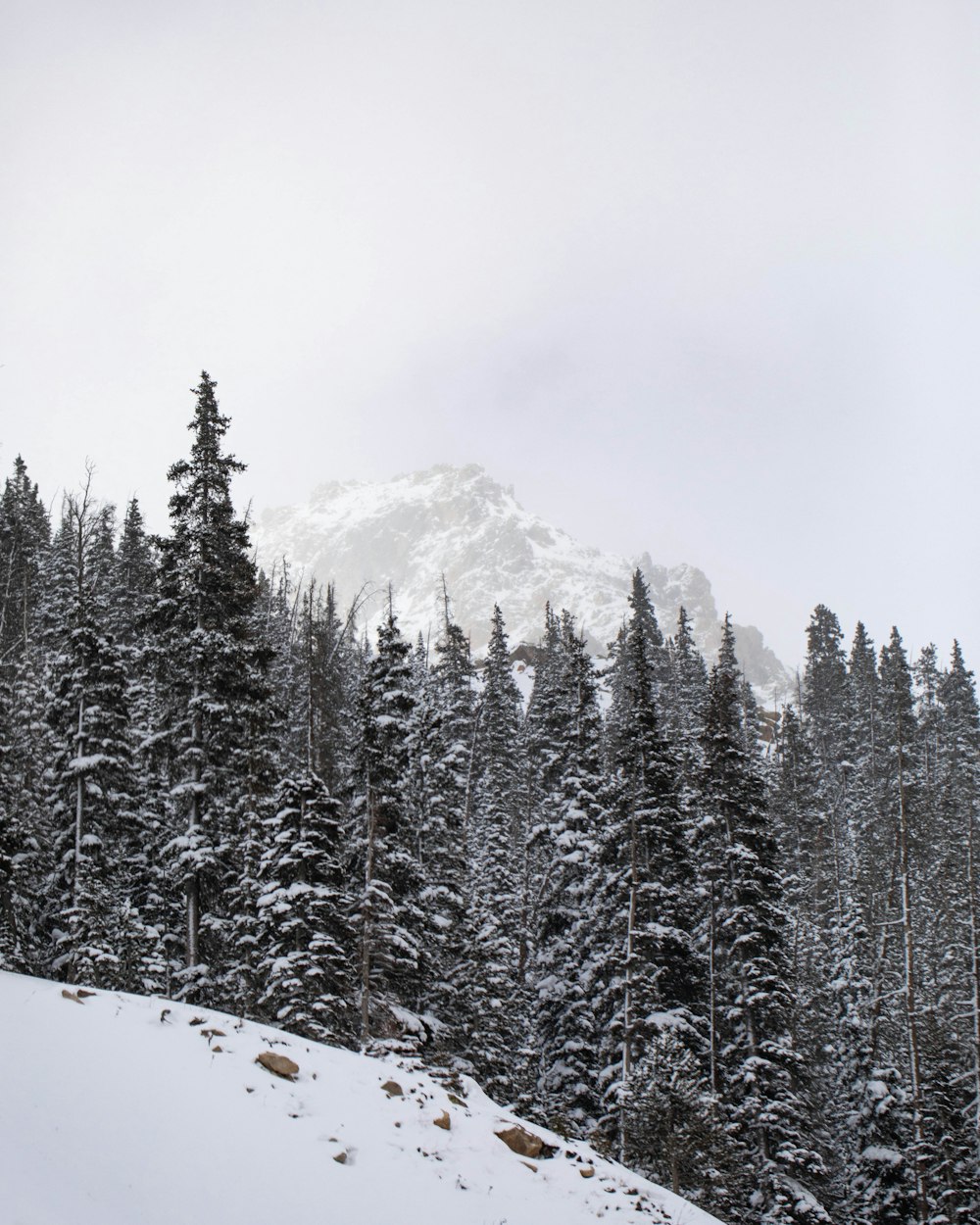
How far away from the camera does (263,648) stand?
2222cm

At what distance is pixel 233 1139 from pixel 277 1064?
6.04ft

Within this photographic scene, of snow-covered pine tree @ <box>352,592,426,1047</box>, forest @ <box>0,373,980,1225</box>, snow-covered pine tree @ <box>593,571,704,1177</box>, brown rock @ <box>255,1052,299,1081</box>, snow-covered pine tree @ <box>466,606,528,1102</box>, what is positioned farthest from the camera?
snow-covered pine tree @ <box>466,606,528,1102</box>

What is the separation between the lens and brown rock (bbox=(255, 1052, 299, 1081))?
10.5 m

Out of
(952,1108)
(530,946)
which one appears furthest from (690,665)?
(952,1108)

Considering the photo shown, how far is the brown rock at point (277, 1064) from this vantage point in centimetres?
1054

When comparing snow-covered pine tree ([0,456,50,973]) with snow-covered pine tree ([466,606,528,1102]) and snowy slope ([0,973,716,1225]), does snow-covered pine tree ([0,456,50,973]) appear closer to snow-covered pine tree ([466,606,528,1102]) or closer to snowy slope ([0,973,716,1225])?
snowy slope ([0,973,716,1225])

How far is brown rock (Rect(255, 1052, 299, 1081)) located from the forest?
4.11 meters

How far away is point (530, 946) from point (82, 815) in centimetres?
2117

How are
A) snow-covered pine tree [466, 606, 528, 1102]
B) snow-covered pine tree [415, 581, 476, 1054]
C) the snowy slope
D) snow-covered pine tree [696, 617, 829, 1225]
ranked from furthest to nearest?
snow-covered pine tree [415, 581, 476, 1054], snow-covered pine tree [466, 606, 528, 1102], snow-covered pine tree [696, 617, 829, 1225], the snowy slope

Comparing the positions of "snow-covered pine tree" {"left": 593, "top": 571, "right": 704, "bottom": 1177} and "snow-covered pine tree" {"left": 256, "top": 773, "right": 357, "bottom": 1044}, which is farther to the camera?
"snow-covered pine tree" {"left": 593, "top": 571, "right": 704, "bottom": 1177}

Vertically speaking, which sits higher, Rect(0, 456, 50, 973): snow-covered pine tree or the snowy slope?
Rect(0, 456, 50, 973): snow-covered pine tree

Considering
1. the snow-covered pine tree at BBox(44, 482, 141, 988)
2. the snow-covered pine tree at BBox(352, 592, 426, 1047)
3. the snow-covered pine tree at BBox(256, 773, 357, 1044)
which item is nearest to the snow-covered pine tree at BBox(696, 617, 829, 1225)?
the snow-covered pine tree at BBox(352, 592, 426, 1047)

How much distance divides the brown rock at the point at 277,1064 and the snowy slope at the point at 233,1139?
0.12m

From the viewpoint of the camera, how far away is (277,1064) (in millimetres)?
10625
